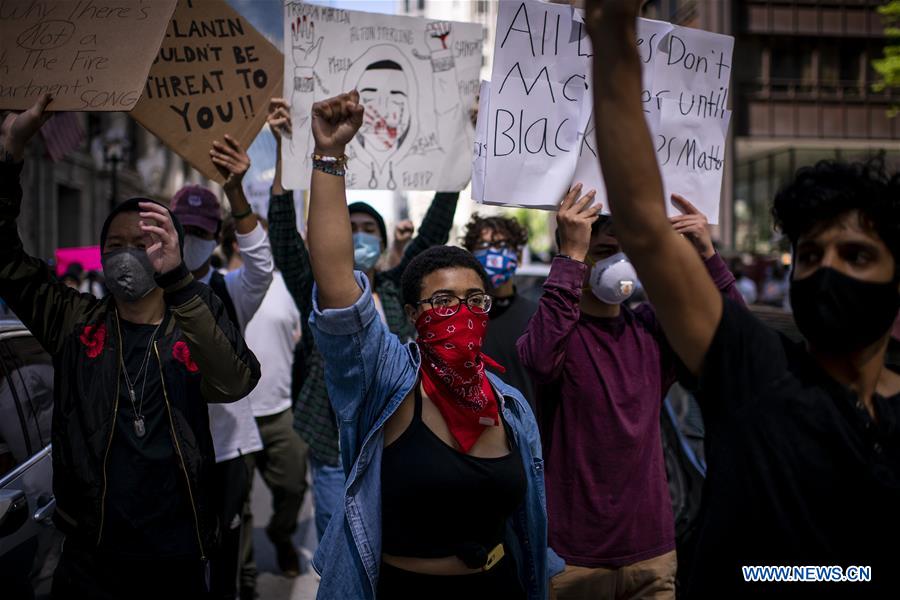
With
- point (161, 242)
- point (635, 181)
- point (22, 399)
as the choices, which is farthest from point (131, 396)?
point (635, 181)

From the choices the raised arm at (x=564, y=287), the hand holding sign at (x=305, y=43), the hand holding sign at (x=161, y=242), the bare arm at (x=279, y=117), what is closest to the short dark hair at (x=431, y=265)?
the raised arm at (x=564, y=287)

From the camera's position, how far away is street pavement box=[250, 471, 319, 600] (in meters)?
5.28

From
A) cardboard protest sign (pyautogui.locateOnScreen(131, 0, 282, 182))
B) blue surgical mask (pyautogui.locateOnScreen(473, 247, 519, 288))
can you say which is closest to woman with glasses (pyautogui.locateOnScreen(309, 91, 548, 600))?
cardboard protest sign (pyautogui.locateOnScreen(131, 0, 282, 182))

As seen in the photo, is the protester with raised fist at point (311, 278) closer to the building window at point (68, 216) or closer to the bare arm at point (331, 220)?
the bare arm at point (331, 220)

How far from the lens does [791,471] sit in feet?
5.49

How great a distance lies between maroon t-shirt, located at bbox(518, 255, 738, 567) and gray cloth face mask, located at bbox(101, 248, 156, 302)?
1392mm

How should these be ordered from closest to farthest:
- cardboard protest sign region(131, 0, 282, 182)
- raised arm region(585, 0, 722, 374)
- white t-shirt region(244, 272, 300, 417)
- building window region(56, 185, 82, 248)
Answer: raised arm region(585, 0, 722, 374) → cardboard protest sign region(131, 0, 282, 182) → white t-shirt region(244, 272, 300, 417) → building window region(56, 185, 82, 248)

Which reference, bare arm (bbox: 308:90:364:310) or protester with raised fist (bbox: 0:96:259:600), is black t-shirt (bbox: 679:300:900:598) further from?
protester with raised fist (bbox: 0:96:259:600)

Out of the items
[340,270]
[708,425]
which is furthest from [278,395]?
[708,425]

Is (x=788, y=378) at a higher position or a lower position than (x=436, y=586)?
higher

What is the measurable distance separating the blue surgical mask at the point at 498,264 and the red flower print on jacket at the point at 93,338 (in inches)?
78.9

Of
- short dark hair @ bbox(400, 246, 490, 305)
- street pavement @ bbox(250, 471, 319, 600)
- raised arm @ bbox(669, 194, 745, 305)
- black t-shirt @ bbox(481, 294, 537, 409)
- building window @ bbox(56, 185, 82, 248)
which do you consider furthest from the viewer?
building window @ bbox(56, 185, 82, 248)

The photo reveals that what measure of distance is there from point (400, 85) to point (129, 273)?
180 centimetres

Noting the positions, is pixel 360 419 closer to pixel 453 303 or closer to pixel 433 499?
pixel 433 499
